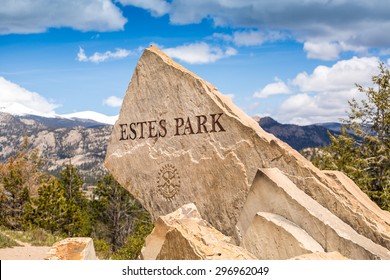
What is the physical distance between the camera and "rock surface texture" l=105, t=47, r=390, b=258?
11094mm

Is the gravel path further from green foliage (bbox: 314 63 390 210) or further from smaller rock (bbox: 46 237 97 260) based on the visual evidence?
green foliage (bbox: 314 63 390 210)

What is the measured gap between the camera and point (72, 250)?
13633 millimetres

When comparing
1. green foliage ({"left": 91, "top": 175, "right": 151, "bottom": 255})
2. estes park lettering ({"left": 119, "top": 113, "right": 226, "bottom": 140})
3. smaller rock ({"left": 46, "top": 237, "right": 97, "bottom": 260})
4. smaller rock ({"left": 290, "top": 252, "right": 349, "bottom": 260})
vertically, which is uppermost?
estes park lettering ({"left": 119, "top": 113, "right": 226, "bottom": 140})

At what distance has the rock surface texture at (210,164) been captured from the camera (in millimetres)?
A: 11094

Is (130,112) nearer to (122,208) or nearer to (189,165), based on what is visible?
(189,165)

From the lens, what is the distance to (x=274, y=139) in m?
12.3

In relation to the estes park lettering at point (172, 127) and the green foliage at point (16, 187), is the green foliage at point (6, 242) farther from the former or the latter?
the green foliage at point (16, 187)

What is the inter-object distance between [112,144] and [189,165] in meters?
3.14

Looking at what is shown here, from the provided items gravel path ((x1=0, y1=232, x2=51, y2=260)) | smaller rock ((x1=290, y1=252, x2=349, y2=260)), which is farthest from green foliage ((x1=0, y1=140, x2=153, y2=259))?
smaller rock ((x1=290, y1=252, x2=349, y2=260))

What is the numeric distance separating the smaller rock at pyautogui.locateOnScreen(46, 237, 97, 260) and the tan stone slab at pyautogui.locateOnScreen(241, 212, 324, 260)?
4994 mm

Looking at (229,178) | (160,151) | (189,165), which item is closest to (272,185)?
(229,178)

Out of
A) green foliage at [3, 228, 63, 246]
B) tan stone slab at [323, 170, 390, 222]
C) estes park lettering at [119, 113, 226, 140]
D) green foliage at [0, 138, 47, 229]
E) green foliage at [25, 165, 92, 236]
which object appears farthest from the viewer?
green foliage at [0, 138, 47, 229]

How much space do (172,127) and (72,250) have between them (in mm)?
4592
